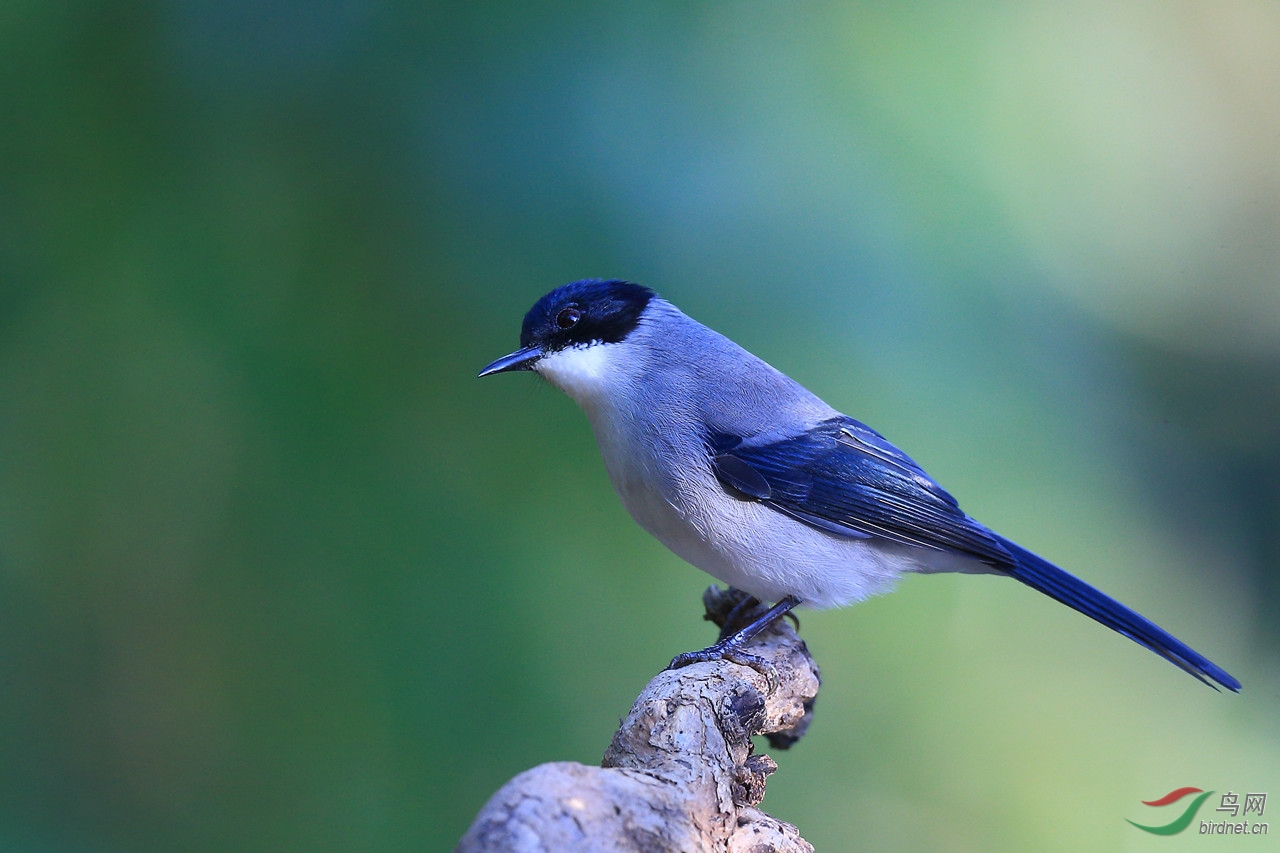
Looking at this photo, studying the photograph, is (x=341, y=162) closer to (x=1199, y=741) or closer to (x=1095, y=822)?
(x=1095, y=822)

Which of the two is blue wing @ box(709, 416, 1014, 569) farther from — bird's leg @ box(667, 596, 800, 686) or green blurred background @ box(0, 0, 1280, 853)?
green blurred background @ box(0, 0, 1280, 853)

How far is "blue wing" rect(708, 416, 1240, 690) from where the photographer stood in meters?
2.23

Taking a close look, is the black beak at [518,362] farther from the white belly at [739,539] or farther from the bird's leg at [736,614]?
the bird's leg at [736,614]

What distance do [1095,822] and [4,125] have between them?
4449 millimetres

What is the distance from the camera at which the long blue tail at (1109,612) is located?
2.19 metres

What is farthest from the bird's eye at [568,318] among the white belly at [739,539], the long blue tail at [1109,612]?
the long blue tail at [1109,612]

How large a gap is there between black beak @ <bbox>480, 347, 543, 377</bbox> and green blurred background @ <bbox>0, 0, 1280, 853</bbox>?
1025 mm

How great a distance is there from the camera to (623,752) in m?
1.77

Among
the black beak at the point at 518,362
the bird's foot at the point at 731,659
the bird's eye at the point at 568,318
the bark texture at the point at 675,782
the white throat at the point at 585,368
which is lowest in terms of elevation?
the bark texture at the point at 675,782

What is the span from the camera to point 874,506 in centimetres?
230

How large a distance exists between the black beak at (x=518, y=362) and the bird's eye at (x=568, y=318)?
93 mm

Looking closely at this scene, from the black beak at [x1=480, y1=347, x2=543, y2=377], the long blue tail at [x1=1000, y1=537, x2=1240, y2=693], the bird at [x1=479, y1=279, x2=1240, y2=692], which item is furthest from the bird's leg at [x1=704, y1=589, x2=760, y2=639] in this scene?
the black beak at [x1=480, y1=347, x2=543, y2=377]

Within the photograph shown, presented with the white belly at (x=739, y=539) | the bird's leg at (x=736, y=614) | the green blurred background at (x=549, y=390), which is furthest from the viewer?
the green blurred background at (x=549, y=390)

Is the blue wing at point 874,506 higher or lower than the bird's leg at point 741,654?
higher
